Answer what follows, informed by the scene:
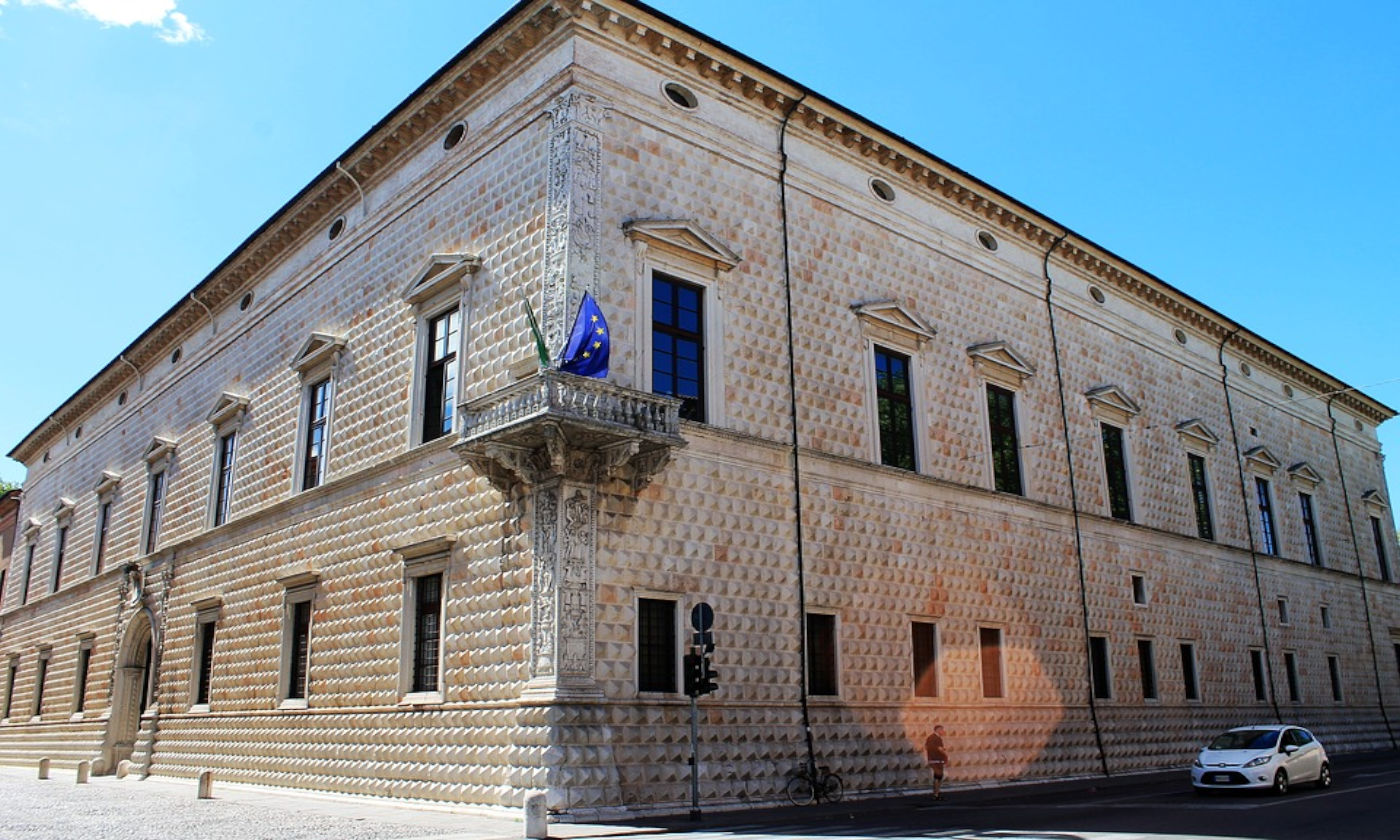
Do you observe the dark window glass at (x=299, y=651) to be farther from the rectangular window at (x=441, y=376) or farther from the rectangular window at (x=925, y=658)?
the rectangular window at (x=925, y=658)

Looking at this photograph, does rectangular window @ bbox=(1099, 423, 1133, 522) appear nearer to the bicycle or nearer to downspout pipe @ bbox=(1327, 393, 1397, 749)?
the bicycle

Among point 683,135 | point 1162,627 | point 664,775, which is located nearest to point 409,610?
point 664,775

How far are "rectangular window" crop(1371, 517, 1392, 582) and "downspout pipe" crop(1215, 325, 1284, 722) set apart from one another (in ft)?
33.6

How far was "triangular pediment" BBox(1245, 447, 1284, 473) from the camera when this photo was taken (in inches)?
1231

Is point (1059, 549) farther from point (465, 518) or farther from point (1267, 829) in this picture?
point (465, 518)

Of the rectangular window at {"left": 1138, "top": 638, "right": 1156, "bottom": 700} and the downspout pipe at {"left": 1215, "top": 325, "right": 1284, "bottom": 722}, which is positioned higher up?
the downspout pipe at {"left": 1215, "top": 325, "right": 1284, "bottom": 722}

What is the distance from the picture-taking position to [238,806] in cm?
1686

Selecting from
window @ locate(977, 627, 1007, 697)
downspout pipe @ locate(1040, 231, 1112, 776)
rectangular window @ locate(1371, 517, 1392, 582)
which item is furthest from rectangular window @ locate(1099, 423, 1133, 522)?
rectangular window @ locate(1371, 517, 1392, 582)

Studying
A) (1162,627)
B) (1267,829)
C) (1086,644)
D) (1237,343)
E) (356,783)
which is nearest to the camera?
(1267,829)

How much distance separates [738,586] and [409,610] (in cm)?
542

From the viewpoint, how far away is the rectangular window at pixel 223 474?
2498cm

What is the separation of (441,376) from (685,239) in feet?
16.1

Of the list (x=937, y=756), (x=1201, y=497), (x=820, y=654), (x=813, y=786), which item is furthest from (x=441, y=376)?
(x=1201, y=497)

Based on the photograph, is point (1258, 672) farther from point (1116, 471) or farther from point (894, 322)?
point (894, 322)
